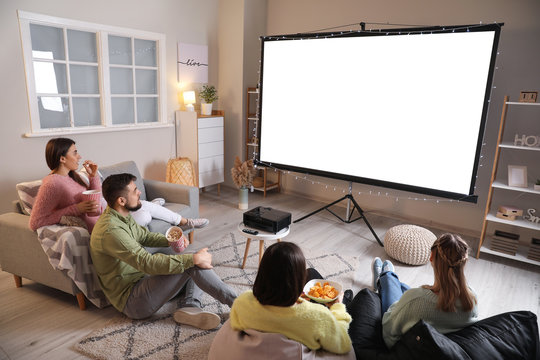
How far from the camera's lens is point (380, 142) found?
3.56 meters

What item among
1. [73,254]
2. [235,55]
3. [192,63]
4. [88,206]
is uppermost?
[235,55]

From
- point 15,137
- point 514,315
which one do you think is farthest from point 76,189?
point 514,315

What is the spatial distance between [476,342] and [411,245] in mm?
1769

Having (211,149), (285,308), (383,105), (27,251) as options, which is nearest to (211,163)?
(211,149)

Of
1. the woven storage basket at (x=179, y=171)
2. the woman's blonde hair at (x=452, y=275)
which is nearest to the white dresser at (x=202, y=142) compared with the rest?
the woven storage basket at (x=179, y=171)

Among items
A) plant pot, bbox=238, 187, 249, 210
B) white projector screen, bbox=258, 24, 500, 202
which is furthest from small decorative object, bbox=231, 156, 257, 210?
white projector screen, bbox=258, 24, 500, 202

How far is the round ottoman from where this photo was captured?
3.11m

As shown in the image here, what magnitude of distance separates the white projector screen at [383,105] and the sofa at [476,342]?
191cm

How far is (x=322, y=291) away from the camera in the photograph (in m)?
2.12

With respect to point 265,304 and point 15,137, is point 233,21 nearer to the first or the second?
point 15,137

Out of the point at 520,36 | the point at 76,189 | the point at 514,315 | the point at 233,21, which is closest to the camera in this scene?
the point at 514,315

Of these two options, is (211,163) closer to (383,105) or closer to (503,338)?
(383,105)

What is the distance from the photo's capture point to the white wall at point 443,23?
3.43 meters

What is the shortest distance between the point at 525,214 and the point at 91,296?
147 inches
